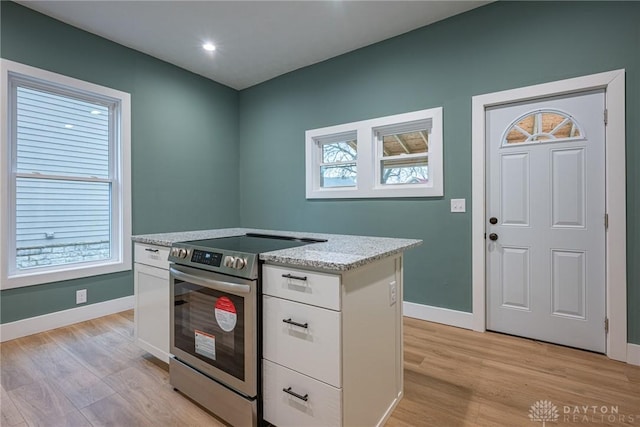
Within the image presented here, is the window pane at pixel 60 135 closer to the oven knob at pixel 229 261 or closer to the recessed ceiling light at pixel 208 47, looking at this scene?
the recessed ceiling light at pixel 208 47

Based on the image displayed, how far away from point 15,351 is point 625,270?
4610 mm

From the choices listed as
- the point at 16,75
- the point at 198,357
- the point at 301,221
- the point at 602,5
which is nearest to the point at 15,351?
the point at 198,357

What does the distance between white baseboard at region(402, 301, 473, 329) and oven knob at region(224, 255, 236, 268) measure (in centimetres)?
204

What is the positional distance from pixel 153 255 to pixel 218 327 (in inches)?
32.2

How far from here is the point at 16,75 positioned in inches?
105

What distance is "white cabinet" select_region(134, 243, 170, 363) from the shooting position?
2.00 metres

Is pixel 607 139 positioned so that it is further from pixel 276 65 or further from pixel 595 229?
pixel 276 65

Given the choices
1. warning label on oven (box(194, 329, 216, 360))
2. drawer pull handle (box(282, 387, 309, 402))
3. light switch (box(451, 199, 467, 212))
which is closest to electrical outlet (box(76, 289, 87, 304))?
warning label on oven (box(194, 329, 216, 360))

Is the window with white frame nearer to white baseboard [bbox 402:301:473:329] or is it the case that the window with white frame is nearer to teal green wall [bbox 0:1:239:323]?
white baseboard [bbox 402:301:473:329]

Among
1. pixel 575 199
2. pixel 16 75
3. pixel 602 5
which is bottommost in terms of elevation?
pixel 575 199

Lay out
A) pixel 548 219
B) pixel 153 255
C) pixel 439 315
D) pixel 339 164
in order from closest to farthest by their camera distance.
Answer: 1. pixel 153 255
2. pixel 548 219
3. pixel 439 315
4. pixel 339 164

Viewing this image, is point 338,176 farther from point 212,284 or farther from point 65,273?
point 65,273

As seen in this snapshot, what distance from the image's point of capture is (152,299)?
2.10 metres

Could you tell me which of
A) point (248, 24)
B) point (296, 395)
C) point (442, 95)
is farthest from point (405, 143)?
point (296, 395)
